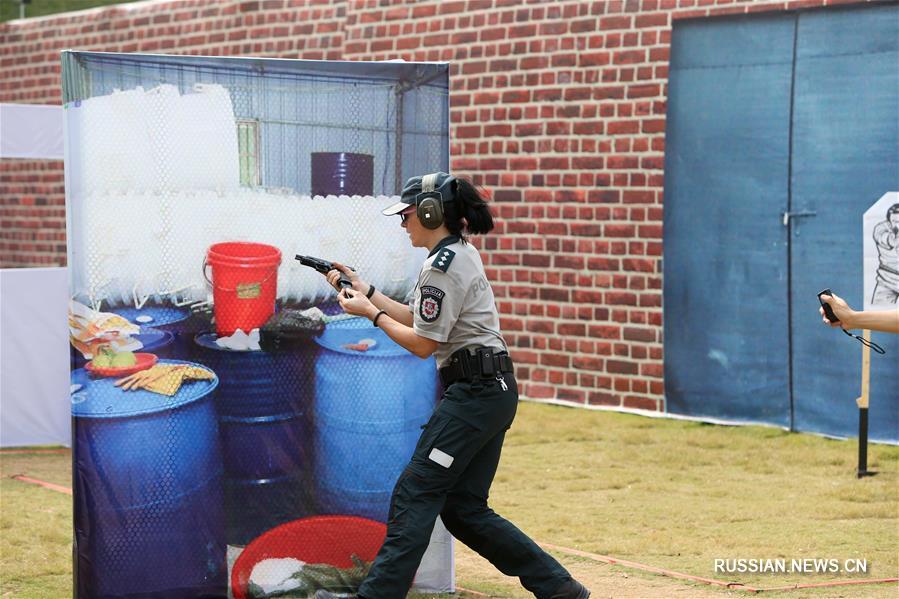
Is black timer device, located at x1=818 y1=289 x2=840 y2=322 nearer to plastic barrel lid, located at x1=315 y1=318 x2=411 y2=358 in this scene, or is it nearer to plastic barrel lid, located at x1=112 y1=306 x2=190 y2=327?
plastic barrel lid, located at x1=315 y1=318 x2=411 y2=358

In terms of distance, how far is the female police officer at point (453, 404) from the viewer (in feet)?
15.9

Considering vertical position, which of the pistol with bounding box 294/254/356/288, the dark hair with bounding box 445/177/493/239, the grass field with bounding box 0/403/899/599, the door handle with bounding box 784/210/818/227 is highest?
the dark hair with bounding box 445/177/493/239

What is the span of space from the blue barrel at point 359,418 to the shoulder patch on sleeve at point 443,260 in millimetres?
855

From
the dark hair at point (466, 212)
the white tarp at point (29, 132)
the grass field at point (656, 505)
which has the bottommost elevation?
the grass field at point (656, 505)

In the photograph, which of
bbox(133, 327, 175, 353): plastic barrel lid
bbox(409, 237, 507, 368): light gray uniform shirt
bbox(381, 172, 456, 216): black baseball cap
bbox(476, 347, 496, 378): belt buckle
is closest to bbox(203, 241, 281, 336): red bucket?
bbox(133, 327, 175, 353): plastic barrel lid

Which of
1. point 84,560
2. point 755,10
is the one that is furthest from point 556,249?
point 84,560

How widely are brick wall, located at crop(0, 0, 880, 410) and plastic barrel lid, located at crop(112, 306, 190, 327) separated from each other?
616 centimetres

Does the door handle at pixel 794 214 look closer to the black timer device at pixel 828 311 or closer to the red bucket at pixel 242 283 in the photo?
the black timer device at pixel 828 311

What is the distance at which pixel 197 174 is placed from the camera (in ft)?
17.4

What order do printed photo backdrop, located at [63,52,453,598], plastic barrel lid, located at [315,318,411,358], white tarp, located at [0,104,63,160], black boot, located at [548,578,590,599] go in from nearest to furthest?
1. black boot, located at [548,578,590,599]
2. printed photo backdrop, located at [63,52,453,598]
3. plastic barrel lid, located at [315,318,411,358]
4. white tarp, located at [0,104,63,160]

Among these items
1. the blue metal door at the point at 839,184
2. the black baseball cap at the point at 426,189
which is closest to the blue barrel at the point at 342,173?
the black baseball cap at the point at 426,189

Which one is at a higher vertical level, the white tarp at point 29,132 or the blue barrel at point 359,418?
the white tarp at point 29,132

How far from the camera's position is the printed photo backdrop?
5191 millimetres

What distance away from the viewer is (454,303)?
4.85m
